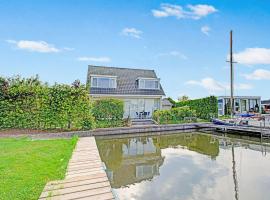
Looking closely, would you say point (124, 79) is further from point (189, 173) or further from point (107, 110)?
point (189, 173)

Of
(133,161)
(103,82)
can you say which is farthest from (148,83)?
(133,161)

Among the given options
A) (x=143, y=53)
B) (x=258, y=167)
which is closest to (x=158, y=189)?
(x=258, y=167)

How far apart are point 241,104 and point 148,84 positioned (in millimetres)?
16997

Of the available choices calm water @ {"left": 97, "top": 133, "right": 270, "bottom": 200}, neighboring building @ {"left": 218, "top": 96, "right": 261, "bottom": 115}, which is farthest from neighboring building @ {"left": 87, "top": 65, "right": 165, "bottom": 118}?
calm water @ {"left": 97, "top": 133, "right": 270, "bottom": 200}

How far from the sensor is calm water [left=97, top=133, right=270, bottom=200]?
17.4ft

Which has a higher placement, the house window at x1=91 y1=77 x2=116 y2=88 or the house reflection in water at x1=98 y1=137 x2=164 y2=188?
the house window at x1=91 y1=77 x2=116 y2=88

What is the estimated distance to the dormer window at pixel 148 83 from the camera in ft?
81.7

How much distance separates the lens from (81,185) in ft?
15.2

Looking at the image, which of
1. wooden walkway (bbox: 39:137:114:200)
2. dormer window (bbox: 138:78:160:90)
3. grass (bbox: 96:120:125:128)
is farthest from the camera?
dormer window (bbox: 138:78:160:90)

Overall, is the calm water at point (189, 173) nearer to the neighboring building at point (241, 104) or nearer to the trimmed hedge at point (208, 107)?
the trimmed hedge at point (208, 107)

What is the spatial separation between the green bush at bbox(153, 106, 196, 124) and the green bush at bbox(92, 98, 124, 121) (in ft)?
15.1

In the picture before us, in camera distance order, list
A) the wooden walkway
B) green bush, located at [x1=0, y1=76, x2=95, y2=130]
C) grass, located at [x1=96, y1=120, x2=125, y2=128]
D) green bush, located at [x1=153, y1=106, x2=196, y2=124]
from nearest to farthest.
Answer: the wooden walkway < green bush, located at [x1=0, y1=76, x2=95, y2=130] < grass, located at [x1=96, y1=120, x2=125, y2=128] < green bush, located at [x1=153, y1=106, x2=196, y2=124]

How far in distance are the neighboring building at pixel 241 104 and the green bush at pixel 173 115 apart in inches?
514

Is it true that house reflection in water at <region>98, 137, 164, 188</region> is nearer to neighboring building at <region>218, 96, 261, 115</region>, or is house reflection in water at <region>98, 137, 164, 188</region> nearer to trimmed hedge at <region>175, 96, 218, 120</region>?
trimmed hedge at <region>175, 96, 218, 120</region>
